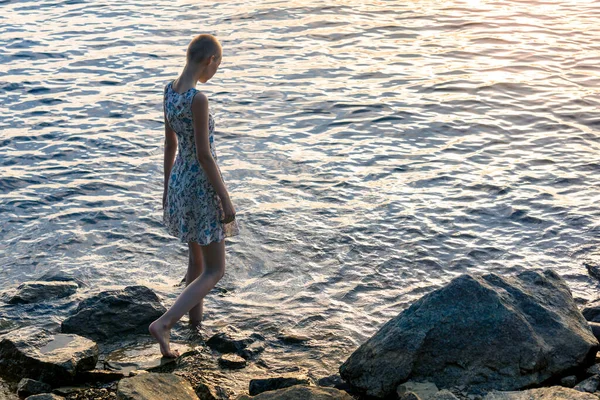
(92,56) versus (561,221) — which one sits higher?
(92,56)

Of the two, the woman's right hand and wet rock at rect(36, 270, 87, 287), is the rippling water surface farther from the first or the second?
the woman's right hand

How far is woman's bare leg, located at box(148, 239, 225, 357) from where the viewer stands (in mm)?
5867

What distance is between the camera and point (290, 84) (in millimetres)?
13242

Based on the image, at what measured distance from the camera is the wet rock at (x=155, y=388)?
4832mm

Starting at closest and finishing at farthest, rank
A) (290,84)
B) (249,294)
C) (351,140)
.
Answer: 1. (249,294)
2. (351,140)
3. (290,84)

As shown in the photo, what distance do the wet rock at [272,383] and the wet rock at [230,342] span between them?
0.76 meters

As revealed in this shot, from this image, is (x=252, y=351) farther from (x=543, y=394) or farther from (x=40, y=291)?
(x=543, y=394)

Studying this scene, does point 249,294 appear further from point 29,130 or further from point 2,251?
point 29,130

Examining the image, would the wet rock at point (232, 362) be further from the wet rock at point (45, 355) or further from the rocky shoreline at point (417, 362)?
the wet rock at point (45, 355)

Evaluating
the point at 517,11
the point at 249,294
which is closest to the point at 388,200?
the point at 249,294

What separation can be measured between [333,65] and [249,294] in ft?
25.4

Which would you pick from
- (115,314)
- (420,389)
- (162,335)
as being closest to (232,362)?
(162,335)

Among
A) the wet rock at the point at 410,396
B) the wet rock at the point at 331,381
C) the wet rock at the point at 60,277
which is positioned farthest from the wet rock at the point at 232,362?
the wet rock at the point at 60,277

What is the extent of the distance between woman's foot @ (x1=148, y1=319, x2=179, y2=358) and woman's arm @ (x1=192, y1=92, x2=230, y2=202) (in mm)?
1014
